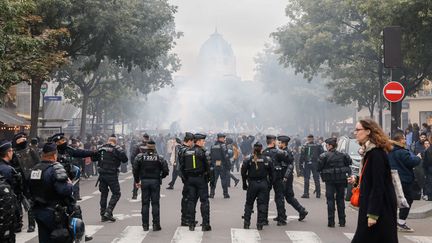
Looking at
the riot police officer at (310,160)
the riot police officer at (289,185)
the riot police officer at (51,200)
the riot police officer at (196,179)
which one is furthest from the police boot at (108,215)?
the riot police officer at (310,160)

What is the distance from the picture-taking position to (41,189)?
7.95 metres

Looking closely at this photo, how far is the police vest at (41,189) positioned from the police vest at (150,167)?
4.76 metres

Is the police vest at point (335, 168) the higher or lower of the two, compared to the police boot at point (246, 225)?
higher

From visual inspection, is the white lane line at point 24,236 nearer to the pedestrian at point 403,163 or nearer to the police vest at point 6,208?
the police vest at point 6,208

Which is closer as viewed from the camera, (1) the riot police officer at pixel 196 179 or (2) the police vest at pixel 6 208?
(2) the police vest at pixel 6 208

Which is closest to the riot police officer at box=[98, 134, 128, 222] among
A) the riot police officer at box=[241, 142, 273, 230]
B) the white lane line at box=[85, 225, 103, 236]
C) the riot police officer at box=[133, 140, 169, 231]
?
the white lane line at box=[85, 225, 103, 236]

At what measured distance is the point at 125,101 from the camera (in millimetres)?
64438

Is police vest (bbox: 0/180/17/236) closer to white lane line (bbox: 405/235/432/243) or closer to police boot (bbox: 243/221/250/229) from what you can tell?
police boot (bbox: 243/221/250/229)

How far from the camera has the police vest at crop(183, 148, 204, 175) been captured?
12.6 m

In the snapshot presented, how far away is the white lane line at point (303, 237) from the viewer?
1138cm

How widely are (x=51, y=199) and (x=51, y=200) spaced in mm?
12

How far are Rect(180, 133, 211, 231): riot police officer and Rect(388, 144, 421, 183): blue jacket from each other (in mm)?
3607

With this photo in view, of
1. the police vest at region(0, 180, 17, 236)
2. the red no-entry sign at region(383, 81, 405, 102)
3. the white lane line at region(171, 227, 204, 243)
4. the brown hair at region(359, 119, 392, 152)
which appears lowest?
the white lane line at region(171, 227, 204, 243)

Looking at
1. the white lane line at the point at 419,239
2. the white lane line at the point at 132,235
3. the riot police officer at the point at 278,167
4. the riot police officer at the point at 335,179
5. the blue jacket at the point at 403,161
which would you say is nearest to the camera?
the white lane line at the point at 132,235
